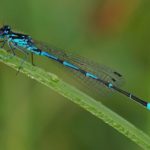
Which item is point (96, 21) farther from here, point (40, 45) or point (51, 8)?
point (40, 45)

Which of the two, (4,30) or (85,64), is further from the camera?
(85,64)

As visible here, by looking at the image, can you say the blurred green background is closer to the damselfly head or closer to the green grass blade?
the damselfly head

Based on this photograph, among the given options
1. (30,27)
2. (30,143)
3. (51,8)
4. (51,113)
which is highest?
(51,8)

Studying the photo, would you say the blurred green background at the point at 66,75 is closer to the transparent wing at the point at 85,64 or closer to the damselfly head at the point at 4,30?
the transparent wing at the point at 85,64

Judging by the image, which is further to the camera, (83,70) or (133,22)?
(133,22)

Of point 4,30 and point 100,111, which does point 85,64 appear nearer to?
point 4,30

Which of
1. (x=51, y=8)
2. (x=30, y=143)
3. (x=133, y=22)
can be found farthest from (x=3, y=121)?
(x=133, y=22)

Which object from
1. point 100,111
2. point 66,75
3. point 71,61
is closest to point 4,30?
point 71,61

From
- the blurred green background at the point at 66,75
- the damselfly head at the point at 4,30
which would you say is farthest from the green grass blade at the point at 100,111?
the blurred green background at the point at 66,75
